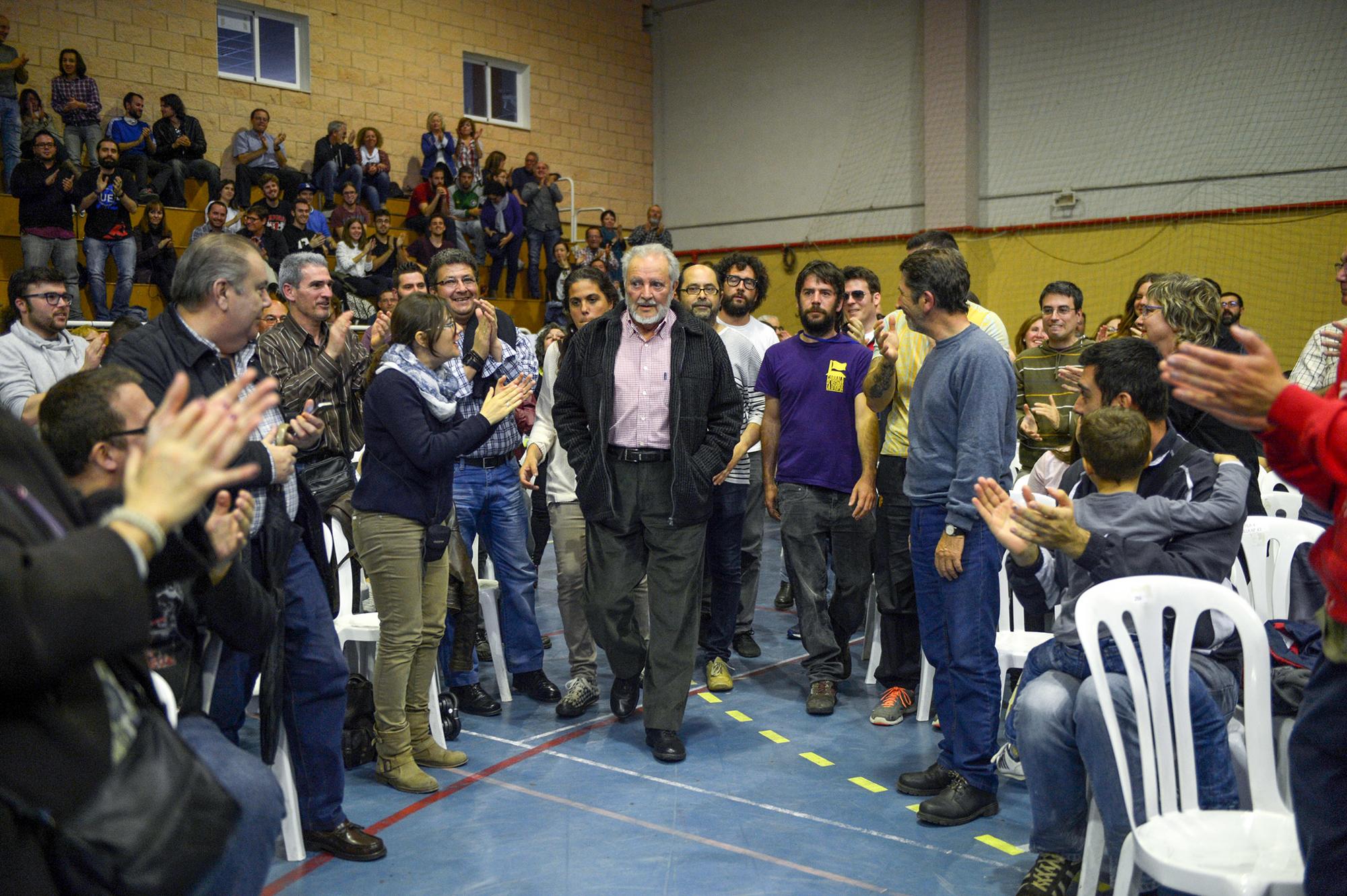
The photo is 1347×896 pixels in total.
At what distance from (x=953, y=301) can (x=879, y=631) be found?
187 cm

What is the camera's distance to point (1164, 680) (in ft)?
8.14

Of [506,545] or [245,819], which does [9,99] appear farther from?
[245,819]

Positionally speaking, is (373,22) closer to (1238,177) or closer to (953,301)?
(1238,177)

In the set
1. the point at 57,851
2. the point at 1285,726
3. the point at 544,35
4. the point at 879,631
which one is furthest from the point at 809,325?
the point at 544,35

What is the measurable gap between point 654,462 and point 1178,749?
2083 millimetres

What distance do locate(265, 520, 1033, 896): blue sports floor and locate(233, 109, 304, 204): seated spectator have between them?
8.65 m

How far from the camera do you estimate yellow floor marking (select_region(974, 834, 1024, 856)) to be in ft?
10.3

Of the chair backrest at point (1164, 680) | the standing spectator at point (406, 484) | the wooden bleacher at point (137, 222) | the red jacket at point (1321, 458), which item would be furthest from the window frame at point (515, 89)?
the red jacket at point (1321, 458)

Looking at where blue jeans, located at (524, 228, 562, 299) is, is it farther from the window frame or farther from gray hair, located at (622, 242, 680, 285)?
gray hair, located at (622, 242, 680, 285)

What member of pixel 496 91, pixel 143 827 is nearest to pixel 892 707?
pixel 143 827

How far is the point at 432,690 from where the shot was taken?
3865mm

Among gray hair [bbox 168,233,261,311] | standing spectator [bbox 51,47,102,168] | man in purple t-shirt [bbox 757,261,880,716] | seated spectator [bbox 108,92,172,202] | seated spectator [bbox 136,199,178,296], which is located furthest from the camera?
seated spectator [bbox 108,92,172,202]

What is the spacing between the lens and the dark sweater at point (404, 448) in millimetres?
3451

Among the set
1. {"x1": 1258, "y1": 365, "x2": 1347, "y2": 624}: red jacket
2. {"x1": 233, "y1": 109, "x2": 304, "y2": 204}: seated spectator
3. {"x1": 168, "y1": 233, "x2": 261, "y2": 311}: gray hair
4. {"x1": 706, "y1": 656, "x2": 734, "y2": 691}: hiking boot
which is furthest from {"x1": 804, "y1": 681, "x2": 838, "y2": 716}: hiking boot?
{"x1": 233, "y1": 109, "x2": 304, "y2": 204}: seated spectator
